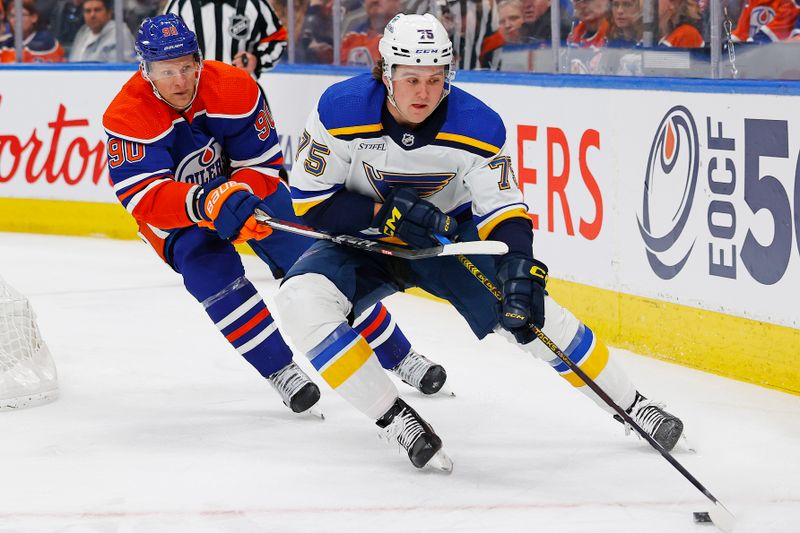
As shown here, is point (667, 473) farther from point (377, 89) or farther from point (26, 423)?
point (26, 423)

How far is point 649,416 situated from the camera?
313 cm

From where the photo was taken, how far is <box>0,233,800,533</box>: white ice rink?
274cm

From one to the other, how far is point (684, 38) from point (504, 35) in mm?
1027

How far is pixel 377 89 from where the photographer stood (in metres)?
3.08

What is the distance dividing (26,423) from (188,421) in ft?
1.41

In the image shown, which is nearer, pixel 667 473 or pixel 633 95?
pixel 667 473

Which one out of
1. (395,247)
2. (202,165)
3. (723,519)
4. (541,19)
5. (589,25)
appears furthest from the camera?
(541,19)

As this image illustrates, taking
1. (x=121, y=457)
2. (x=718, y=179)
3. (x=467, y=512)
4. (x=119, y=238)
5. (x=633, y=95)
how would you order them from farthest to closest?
1. (x=119, y=238)
2. (x=633, y=95)
3. (x=718, y=179)
4. (x=121, y=457)
5. (x=467, y=512)

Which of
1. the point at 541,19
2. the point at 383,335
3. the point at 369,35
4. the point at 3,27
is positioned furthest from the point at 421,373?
the point at 3,27

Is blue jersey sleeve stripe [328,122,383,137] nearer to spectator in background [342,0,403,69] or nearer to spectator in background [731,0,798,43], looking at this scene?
Answer: spectator in background [731,0,798,43]

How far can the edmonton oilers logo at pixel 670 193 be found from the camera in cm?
405

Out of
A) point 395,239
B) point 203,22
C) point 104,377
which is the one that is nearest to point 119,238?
point 203,22

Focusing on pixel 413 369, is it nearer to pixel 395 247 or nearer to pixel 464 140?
pixel 395 247

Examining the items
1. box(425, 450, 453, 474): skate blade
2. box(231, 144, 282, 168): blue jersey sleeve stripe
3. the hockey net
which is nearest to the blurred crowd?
box(231, 144, 282, 168): blue jersey sleeve stripe
